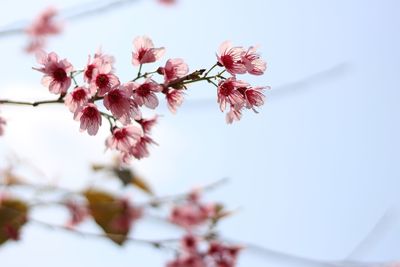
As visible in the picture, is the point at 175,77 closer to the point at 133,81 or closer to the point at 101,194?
the point at 133,81

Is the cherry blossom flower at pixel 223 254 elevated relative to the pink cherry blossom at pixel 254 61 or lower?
elevated

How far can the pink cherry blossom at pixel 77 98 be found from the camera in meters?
1.45

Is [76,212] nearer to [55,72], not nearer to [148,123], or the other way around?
[148,123]

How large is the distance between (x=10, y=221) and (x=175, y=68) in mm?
1357

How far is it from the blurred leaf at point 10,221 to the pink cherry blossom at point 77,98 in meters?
1.14

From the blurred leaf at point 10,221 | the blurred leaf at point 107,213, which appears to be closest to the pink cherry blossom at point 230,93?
the blurred leaf at point 107,213

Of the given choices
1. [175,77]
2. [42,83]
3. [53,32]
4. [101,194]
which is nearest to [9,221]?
[101,194]

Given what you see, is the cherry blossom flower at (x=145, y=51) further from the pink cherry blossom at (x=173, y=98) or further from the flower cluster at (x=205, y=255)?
the flower cluster at (x=205, y=255)

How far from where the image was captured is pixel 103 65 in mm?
1440

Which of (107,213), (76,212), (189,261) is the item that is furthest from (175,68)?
(76,212)

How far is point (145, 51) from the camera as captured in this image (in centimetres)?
153

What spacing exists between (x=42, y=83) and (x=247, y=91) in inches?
22.4

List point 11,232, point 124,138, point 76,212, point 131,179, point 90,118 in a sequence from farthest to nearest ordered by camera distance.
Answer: point 76,212
point 131,179
point 11,232
point 124,138
point 90,118

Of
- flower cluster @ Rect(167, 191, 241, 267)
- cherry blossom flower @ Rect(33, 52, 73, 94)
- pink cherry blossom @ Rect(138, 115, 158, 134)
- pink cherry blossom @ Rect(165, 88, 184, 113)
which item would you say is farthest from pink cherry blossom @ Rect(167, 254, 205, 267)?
cherry blossom flower @ Rect(33, 52, 73, 94)
